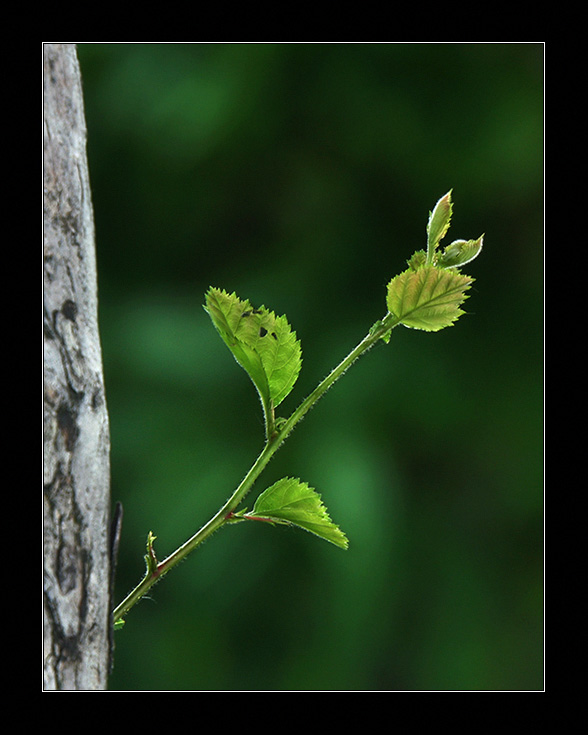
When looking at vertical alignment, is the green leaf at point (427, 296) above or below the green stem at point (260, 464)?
above

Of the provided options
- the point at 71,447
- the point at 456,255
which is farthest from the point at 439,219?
the point at 71,447

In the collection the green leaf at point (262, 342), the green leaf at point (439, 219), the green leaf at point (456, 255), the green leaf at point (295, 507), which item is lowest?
the green leaf at point (295, 507)

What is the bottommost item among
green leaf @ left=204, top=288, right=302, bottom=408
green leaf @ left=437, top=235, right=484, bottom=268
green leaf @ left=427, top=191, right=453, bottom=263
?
green leaf @ left=204, top=288, right=302, bottom=408

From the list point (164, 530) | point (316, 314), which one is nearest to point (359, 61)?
point (316, 314)

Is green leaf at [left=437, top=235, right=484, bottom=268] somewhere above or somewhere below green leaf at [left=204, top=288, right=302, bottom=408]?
above
